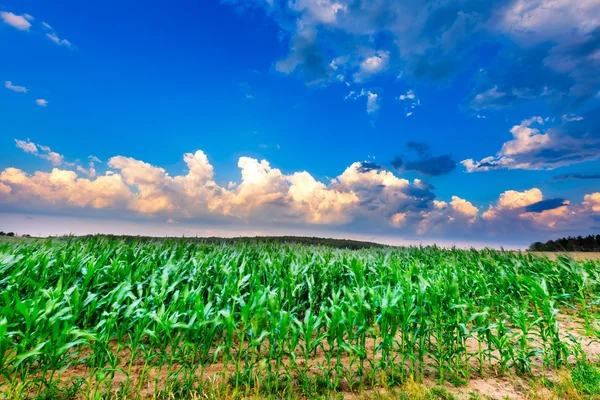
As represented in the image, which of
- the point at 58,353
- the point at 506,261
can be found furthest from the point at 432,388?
the point at 506,261

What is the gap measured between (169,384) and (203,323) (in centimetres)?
86

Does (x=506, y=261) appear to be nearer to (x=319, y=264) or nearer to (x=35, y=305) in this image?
(x=319, y=264)

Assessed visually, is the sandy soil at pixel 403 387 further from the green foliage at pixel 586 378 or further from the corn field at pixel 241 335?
the green foliage at pixel 586 378

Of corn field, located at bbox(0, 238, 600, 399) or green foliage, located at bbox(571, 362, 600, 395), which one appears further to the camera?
green foliage, located at bbox(571, 362, 600, 395)

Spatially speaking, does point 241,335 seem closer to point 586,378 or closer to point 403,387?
point 403,387

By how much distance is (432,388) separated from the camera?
159 inches

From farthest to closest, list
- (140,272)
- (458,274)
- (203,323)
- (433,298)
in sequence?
(458,274)
(140,272)
(433,298)
(203,323)

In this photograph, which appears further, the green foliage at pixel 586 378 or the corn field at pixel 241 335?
the green foliage at pixel 586 378

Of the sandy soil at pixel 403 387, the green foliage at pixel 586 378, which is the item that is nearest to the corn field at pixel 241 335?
the sandy soil at pixel 403 387

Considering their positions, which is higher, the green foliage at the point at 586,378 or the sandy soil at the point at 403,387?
the green foliage at the point at 586,378

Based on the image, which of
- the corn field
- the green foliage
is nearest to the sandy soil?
the corn field

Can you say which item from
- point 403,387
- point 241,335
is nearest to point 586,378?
point 403,387

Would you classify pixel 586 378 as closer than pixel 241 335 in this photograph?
No

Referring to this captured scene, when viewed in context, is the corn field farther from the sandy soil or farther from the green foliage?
the green foliage
